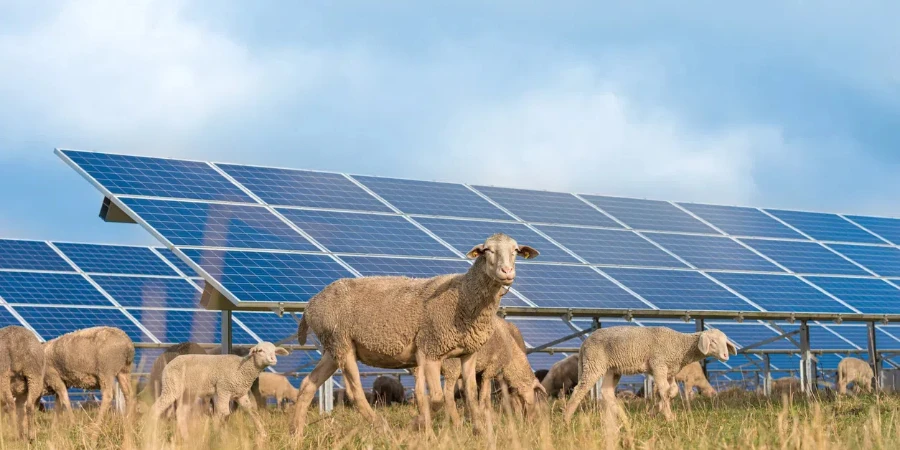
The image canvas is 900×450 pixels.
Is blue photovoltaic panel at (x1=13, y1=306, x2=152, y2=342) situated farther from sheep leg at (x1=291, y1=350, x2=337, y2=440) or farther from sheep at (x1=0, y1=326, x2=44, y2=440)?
sheep leg at (x1=291, y1=350, x2=337, y2=440)

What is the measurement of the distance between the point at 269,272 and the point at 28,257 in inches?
548

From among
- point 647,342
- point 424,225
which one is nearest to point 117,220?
point 424,225

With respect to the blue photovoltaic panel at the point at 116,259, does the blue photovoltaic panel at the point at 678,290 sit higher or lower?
lower

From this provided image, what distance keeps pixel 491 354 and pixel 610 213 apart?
39.2ft

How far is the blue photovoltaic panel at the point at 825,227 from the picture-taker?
30.2 metres

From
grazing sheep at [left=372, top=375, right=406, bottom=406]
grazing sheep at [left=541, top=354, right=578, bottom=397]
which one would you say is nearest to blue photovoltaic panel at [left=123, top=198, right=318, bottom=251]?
grazing sheep at [left=541, top=354, right=578, bottom=397]

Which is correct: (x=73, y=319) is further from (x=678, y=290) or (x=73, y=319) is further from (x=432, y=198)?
(x=678, y=290)

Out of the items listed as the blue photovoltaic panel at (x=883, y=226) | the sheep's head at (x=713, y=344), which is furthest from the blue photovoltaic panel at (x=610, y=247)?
the blue photovoltaic panel at (x=883, y=226)

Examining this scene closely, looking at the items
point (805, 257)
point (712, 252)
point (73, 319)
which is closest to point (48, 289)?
point (73, 319)

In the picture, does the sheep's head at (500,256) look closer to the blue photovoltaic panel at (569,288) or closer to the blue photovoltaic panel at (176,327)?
the blue photovoltaic panel at (569,288)

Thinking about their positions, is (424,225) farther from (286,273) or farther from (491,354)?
(491,354)

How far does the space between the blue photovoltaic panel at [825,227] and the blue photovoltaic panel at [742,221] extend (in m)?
0.69

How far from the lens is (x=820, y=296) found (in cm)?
2442

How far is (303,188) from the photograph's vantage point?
2350 cm
